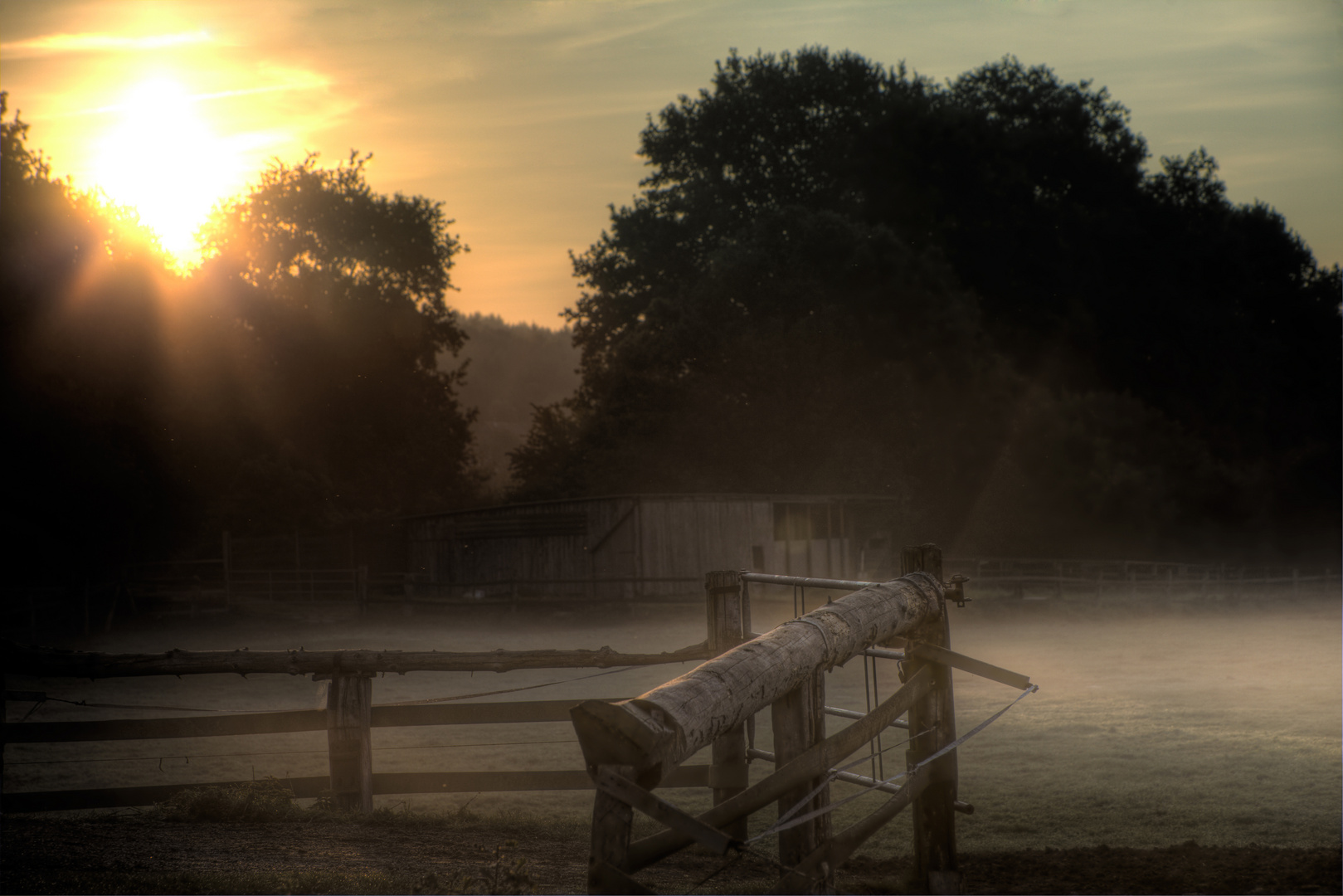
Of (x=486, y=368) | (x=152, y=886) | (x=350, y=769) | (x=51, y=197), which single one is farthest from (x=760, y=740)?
(x=486, y=368)

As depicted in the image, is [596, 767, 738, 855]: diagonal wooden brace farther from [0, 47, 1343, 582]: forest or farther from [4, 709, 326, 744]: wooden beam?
[0, 47, 1343, 582]: forest

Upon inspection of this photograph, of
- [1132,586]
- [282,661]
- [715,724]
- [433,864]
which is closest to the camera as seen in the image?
[715,724]

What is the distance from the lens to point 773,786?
339cm

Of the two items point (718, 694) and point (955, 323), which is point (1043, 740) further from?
point (955, 323)

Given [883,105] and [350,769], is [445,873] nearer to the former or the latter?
[350,769]

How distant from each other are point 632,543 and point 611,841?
2452cm

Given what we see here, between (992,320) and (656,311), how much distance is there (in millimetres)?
14789

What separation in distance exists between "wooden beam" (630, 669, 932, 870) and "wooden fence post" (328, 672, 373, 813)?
380cm

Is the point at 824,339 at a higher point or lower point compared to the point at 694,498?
higher

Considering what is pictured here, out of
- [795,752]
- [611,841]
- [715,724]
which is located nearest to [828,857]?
[795,752]

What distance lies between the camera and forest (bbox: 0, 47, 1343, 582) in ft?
123

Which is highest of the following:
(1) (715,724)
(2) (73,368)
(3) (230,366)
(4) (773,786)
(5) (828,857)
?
(3) (230,366)

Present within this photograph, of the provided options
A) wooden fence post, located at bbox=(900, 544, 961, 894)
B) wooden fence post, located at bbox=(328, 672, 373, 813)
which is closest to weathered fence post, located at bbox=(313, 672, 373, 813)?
wooden fence post, located at bbox=(328, 672, 373, 813)

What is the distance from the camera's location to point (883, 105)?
4788 centimetres
